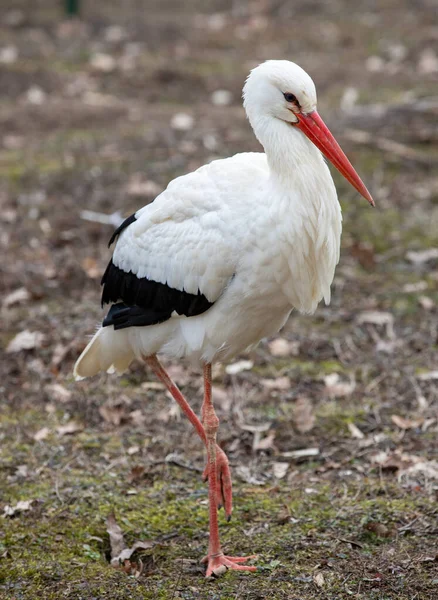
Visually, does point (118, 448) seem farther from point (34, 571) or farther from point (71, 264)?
point (71, 264)

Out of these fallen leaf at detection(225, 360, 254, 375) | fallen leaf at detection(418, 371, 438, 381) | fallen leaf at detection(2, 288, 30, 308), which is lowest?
fallen leaf at detection(2, 288, 30, 308)

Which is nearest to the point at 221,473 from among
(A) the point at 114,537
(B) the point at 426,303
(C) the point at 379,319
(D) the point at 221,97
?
(A) the point at 114,537

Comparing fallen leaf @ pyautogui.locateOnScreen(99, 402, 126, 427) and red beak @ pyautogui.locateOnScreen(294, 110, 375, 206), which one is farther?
fallen leaf @ pyautogui.locateOnScreen(99, 402, 126, 427)

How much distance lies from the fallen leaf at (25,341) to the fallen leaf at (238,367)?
1127 millimetres

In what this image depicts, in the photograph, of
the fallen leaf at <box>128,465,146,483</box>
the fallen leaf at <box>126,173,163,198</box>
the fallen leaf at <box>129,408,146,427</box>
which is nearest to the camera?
the fallen leaf at <box>128,465,146,483</box>

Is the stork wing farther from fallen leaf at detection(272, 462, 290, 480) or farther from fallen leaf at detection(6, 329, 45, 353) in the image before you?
fallen leaf at detection(6, 329, 45, 353)

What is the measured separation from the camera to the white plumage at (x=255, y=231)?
3756 millimetres

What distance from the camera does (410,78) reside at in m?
10.6

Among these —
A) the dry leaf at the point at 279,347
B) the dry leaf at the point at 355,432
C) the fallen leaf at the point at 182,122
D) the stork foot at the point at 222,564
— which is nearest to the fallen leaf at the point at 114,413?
the dry leaf at the point at 279,347

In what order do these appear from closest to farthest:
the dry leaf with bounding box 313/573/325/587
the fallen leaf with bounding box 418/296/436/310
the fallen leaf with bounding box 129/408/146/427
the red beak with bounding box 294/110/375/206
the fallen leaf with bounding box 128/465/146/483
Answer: the dry leaf with bounding box 313/573/325/587 → the red beak with bounding box 294/110/375/206 → the fallen leaf with bounding box 128/465/146/483 → the fallen leaf with bounding box 129/408/146/427 → the fallen leaf with bounding box 418/296/436/310

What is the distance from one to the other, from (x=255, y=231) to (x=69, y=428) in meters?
1.81

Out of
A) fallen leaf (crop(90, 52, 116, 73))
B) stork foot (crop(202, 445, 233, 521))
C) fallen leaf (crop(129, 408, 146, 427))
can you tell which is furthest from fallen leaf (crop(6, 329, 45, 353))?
fallen leaf (crop(90, 52, 116, 73))

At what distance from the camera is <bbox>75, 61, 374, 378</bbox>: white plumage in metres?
3.76

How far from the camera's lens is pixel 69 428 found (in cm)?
501
